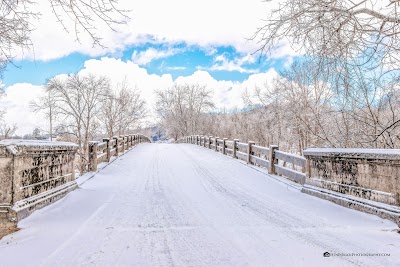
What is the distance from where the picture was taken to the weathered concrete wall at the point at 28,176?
441 centimetres

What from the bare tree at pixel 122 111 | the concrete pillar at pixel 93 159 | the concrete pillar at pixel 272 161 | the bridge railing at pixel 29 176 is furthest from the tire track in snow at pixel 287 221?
the bare tree at pixel 122 111

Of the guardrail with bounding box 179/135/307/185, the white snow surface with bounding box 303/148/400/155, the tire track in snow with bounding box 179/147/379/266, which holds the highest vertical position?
the white snow surface with bounding box 303/148/400/155

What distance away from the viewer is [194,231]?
431 centimetres

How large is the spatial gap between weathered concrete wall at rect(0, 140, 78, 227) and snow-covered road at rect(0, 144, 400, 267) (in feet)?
0.71

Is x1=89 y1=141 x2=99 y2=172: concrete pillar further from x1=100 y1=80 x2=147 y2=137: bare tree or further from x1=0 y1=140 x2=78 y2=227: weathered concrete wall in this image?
x1=100 y1=80 x2=147 y2=137: bare tree

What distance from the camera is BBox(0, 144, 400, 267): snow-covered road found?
3.40 meters

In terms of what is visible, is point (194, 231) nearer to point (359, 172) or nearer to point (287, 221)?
point (287, 221)

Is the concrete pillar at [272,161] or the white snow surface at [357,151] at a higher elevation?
the white snow surface at [357,151]

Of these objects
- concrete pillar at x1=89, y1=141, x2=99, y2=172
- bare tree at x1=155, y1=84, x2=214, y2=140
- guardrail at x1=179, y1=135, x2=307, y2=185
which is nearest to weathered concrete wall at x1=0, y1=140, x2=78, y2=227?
concrete pillar at x1=89, y1=141, x2=99, y2=172

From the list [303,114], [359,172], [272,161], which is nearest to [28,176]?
[359,172]

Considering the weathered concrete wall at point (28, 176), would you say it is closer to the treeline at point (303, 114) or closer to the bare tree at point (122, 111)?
the treeline at point (303, 114)

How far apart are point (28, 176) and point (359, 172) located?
5.37m

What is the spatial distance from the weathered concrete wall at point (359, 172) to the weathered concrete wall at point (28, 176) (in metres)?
5.17

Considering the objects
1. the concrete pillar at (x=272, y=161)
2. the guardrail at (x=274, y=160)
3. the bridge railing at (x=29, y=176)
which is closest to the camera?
the bridge railing at (x=29, y=176)
